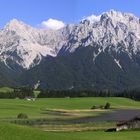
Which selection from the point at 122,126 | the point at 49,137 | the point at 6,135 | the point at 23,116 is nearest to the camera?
the point at 6,135

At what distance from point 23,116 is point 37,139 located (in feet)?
299

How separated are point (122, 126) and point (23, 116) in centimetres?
6440

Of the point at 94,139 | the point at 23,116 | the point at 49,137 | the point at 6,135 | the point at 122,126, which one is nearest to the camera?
the point at 6,135

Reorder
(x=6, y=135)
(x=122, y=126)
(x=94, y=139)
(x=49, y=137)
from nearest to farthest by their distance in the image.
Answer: (x=6, y=135)
(x=49, y=137)
(x=94, y=139)
(x=122, y=126)

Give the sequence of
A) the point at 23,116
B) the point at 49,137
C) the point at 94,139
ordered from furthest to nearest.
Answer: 1. the point at 23,116
2. the point at 94,139
3. the point at 49,137

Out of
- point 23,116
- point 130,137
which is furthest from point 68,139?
point 23,116

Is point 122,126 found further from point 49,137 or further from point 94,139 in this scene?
point 49,137

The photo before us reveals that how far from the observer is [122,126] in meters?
71.9

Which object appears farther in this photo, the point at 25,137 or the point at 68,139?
the point at 68,139

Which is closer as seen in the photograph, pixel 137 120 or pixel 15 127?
pixel 15 127

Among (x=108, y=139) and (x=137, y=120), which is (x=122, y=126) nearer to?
(x=137, y=120)

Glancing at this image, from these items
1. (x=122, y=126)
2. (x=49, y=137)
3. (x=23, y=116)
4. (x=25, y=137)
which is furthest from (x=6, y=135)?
(x=23, y=116)

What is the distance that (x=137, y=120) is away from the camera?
7444 centimetres

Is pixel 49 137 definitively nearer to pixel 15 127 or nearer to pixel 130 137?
pixel 15 127
